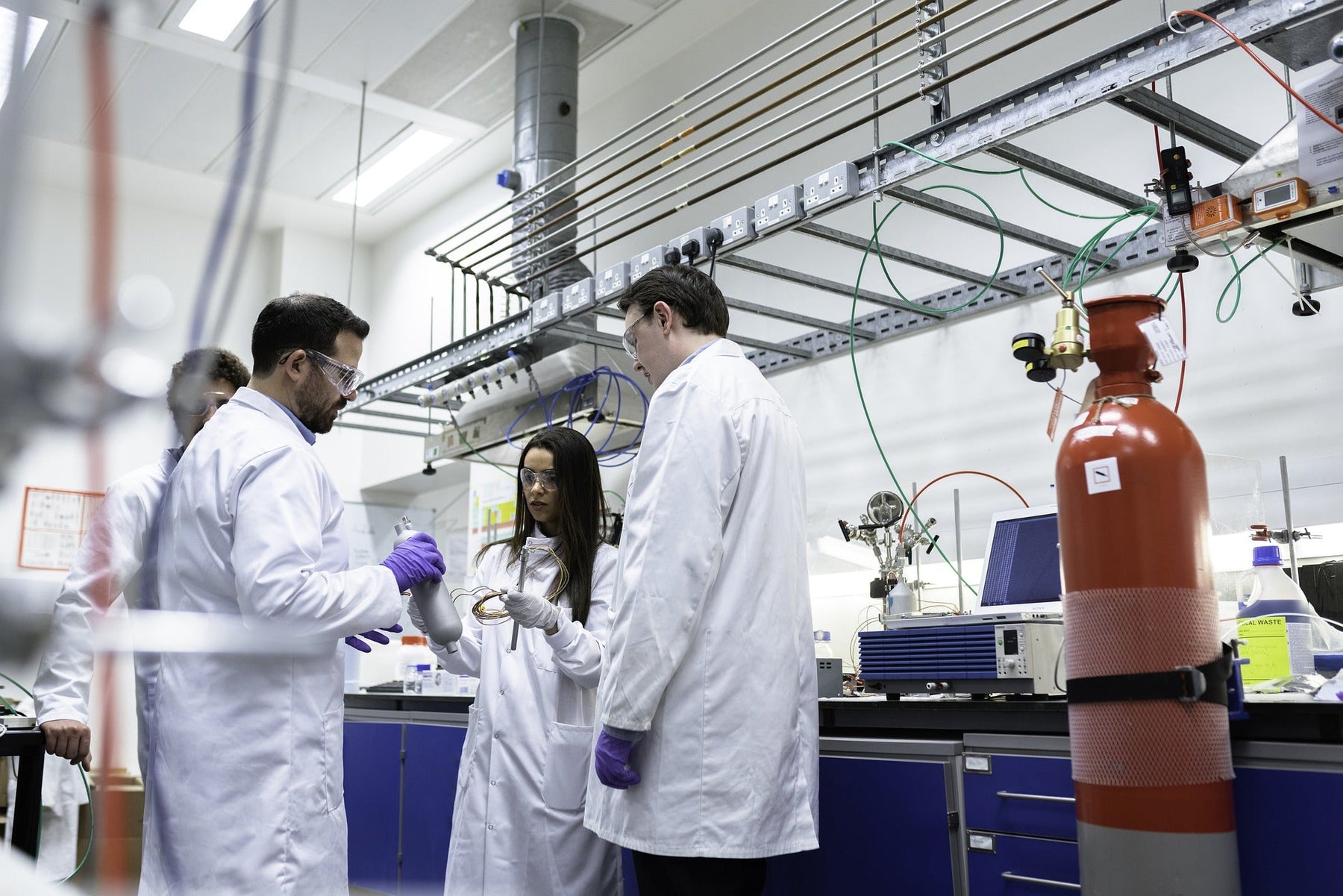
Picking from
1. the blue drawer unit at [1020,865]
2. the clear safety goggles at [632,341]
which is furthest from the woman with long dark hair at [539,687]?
the blue drawer unit at [1020,865]

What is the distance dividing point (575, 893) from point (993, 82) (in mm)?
2277

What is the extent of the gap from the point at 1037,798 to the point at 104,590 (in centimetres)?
142

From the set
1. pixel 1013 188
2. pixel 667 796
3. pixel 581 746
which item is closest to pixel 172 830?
pixel 667 796

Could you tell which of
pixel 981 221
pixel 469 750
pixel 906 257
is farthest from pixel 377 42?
pixel 906 257

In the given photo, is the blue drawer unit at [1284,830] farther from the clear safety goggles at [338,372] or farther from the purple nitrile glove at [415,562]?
the clear safety goggles at [338,372]

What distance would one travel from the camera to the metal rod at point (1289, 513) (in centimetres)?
203

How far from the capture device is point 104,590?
0.40 metres

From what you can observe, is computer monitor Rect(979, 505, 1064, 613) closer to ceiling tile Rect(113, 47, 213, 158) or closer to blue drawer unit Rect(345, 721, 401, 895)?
ceiling tile Rect(113, 47, 213, 158)

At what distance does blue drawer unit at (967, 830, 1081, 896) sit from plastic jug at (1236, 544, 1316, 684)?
0.41 meters

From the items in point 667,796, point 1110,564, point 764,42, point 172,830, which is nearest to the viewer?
Result: point 172,830

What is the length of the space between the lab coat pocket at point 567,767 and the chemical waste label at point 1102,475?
1076 mm

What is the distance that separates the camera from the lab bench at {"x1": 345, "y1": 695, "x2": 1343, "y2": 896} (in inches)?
50.4

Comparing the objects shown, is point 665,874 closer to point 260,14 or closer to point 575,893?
point 575,893

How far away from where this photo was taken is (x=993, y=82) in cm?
288
